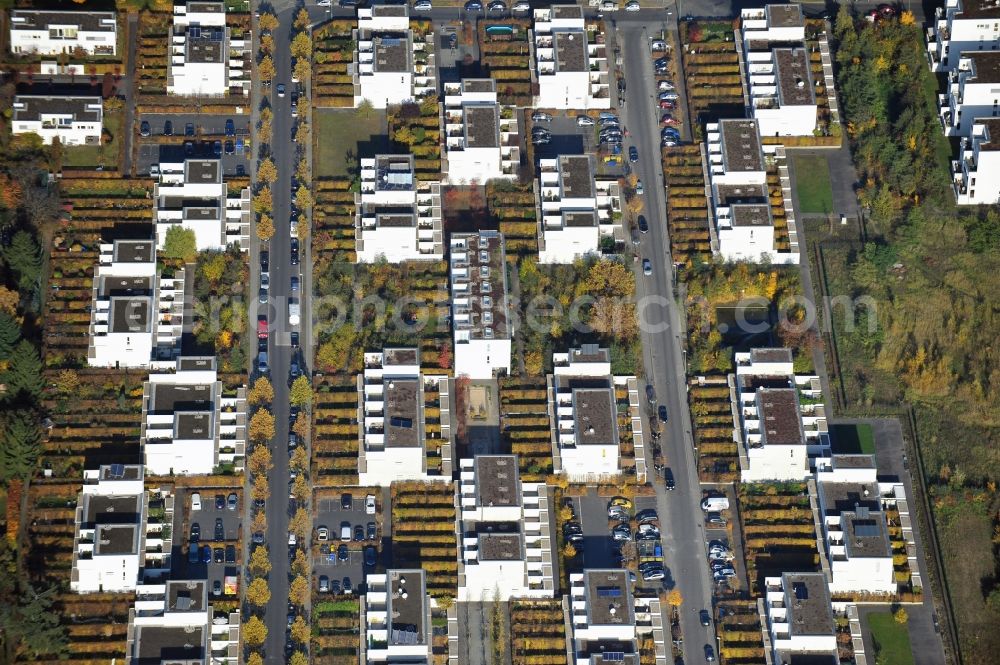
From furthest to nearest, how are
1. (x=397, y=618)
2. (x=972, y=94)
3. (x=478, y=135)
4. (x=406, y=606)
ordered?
(x=972, y=94) < (x=478, y=135) < (x=406, y=606) < (x=397, y=618)

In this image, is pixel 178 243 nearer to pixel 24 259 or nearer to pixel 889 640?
pixel 24 259

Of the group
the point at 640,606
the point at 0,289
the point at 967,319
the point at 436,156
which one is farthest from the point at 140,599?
the point at 967,319

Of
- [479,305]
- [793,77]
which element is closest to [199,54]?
[479,305]

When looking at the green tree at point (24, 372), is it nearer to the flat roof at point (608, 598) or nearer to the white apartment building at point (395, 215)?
the white apartment building at point (395, 215)

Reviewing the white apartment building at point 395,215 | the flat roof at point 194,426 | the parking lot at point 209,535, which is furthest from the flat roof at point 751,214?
the parking lot at point 209,535

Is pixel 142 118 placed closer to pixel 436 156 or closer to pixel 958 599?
pixel 436 156

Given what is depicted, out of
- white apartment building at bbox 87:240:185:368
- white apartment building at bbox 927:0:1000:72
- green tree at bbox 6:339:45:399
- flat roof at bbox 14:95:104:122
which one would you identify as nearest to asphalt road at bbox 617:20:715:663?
white apartment building at bbox 927:0:1000:72
